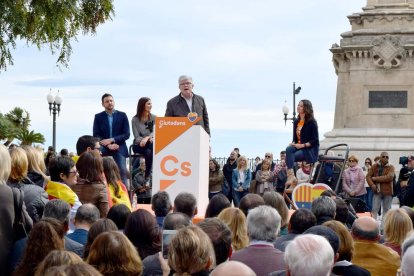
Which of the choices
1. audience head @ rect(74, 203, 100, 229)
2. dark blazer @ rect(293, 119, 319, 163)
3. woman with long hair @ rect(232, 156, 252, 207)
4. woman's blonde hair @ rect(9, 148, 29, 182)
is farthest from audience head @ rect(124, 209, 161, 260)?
woman with long hair @ rect(232, 156, 252, 207)

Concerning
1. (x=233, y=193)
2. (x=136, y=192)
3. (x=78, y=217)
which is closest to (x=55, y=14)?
(x=233, y=193)

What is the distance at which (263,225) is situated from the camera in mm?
9539

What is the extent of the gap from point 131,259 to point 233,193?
19131 millimetres

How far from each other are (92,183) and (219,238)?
13.2 ft

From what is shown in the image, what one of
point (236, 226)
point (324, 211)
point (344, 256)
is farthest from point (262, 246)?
point (324, 211)

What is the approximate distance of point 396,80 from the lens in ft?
127

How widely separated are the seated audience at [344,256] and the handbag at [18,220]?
2605mm

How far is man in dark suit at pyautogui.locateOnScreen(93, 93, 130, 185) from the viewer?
1700 centimetres

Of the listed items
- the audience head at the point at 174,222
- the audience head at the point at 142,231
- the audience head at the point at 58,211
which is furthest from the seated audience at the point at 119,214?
the audience head at the point at 174,222

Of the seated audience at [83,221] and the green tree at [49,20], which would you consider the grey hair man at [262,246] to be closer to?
the seated audience at [83,221]

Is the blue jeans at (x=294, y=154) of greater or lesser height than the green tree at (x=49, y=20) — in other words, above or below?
below

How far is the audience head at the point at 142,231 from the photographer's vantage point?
9469mm

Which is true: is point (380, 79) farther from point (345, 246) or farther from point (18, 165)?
point (345, 246)

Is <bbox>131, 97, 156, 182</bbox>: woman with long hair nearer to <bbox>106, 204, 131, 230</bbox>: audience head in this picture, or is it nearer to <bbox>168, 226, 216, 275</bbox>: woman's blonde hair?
<bbox>106, 204, 131, 230</bbox>: audience head
